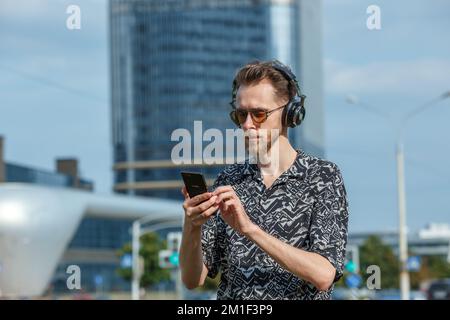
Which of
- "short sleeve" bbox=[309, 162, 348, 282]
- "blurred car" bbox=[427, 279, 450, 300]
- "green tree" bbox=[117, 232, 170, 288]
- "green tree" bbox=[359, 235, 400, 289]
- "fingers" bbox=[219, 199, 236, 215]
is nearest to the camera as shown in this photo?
"fingers" bbox=[219, 199, 236, 215]

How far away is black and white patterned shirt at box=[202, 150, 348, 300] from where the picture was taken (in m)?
3.14

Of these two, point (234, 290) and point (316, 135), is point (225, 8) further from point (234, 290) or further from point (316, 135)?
point (234, 290)

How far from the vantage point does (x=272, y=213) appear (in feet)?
10.7

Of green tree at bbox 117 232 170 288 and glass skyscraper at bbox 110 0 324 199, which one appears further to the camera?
glass skyscraper at bbox 110 0 324 199

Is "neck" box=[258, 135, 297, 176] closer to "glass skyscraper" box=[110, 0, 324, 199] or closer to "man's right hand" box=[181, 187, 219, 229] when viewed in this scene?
"man's right hand" box=[181, 187, 219, 229]

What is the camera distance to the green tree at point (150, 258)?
7156 cm

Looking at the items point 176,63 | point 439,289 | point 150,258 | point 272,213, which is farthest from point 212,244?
point 176,63

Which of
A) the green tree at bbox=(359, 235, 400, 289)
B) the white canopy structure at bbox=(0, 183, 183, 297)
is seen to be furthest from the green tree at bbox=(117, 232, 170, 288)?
the green tree at bbox=(359, 235, 400, 289)

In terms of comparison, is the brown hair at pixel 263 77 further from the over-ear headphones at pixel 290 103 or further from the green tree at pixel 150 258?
the green tree at pixel 150 258

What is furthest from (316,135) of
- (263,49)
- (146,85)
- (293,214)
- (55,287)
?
(293,214)

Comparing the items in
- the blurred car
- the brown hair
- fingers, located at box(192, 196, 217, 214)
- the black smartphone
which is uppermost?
the brown hair

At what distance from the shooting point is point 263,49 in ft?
453

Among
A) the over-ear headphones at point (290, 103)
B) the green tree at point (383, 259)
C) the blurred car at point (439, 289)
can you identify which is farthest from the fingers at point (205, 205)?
the green tree at point (383, 259)
